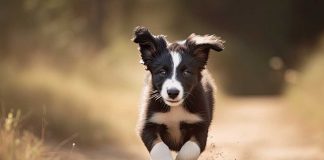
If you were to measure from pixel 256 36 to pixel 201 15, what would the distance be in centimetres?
204

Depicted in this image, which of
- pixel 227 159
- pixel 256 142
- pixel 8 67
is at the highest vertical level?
pixel 8 67

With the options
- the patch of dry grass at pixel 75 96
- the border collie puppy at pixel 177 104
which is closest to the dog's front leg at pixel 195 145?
the border collie puppy at pixel 177 104

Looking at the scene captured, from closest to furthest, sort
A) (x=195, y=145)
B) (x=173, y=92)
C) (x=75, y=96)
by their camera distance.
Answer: (x=173, y=92) < (x=195, y=145) < (x=75, y=96)

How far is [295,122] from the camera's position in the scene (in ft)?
48.2

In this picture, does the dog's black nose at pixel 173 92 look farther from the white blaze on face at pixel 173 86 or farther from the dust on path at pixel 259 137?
the dust on path at pixel 259 137

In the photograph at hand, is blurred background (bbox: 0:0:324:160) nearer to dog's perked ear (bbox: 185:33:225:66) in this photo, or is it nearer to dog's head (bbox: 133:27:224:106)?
dog's head (bbox: 133:27:224:106)

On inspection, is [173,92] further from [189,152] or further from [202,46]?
[202,46]

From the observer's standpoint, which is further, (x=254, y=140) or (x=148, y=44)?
(x=254, y=140)

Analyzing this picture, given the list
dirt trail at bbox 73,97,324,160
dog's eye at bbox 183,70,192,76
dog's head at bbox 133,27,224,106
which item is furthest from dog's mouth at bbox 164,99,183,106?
dirt trail at bbox 73,97,324,160

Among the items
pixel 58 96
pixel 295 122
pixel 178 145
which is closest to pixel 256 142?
pixel 295 122

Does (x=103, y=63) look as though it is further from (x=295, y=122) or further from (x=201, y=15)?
(x=201, y=15)

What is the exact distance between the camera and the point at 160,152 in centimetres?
736

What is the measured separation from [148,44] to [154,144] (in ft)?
2.90

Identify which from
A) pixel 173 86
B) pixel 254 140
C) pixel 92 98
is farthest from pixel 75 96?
pixel 173 86
